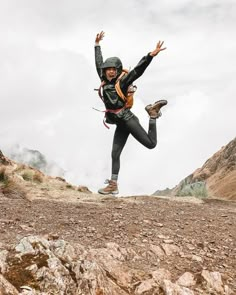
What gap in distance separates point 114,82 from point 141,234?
426cm

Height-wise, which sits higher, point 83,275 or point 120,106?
point 120,106

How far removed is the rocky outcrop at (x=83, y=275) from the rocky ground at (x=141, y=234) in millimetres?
28

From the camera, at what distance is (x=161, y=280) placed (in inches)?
263

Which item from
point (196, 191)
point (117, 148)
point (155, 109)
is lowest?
point (196, 191)

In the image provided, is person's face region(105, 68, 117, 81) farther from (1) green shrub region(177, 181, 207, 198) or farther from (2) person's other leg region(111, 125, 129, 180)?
(1) green shrub region(177, 181, 207, 198)

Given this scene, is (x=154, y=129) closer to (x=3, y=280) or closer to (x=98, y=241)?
(x=98, y=241)

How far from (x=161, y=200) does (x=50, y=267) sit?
7849 mm

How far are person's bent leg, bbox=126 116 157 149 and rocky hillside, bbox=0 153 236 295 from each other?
1.71 meters

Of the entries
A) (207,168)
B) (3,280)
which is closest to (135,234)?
(3,280)

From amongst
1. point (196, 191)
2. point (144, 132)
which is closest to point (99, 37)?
point (144, 132)

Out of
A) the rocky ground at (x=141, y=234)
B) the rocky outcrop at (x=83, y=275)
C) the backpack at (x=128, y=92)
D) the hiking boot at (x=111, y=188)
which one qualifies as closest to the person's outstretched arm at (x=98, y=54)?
the backpack at (x=128, y=92)

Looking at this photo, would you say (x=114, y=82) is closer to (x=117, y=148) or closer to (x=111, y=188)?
(x=117, y=148)

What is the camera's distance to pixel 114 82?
11289mm

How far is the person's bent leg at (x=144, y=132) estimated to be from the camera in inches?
449
